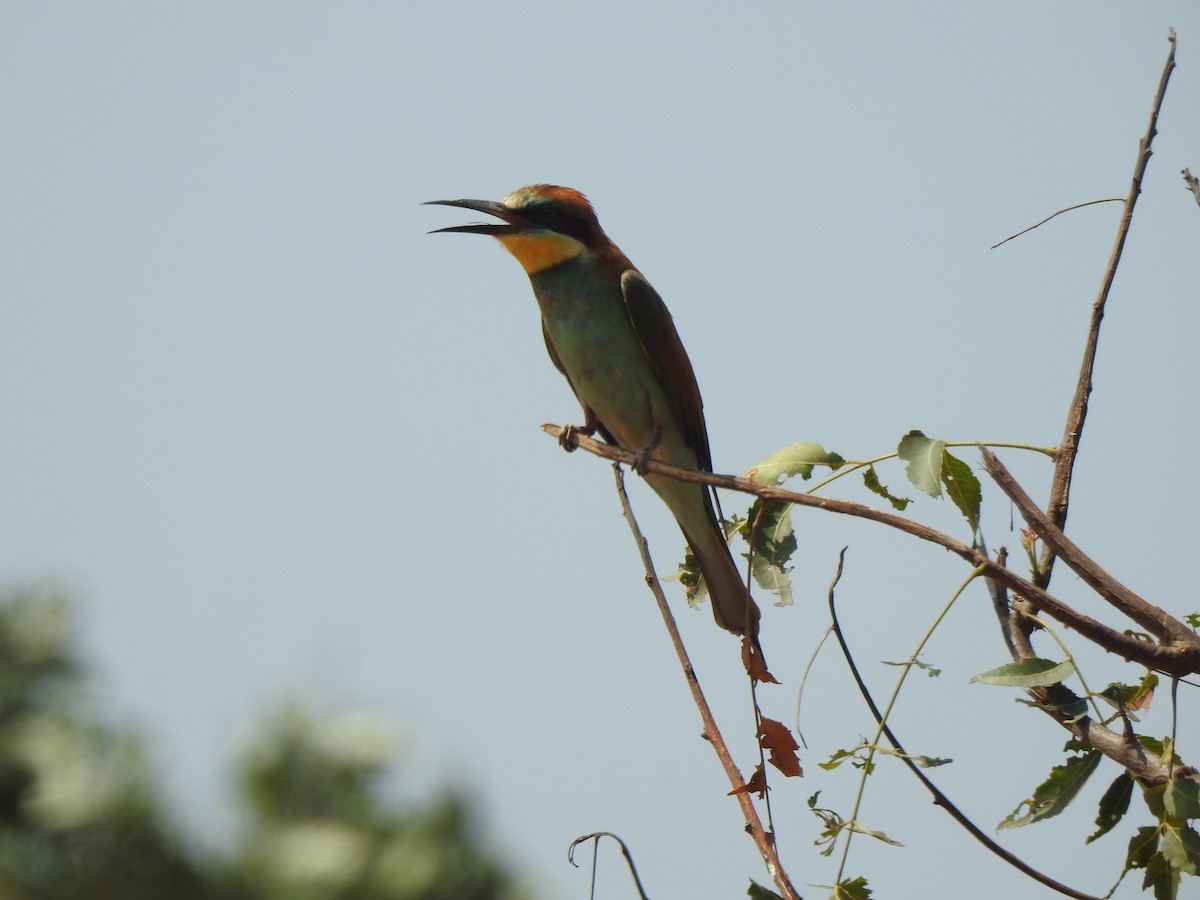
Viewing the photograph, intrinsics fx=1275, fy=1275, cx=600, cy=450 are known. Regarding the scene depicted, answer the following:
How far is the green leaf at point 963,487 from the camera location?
2.09 metres

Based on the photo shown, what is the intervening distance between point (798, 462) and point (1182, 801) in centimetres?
85

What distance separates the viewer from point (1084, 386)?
2.15 meters

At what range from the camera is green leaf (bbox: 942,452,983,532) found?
2.09 meters

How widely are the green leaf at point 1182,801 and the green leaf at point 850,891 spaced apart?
451 millimetres

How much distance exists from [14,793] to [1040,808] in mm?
1555

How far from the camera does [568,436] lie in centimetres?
435

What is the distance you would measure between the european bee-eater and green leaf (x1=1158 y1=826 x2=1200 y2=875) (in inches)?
105

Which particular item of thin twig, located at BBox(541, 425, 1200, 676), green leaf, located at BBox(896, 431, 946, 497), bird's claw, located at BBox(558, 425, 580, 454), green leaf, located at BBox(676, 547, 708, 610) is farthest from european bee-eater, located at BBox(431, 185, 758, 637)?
thin twig, located at BBox(541, 425, 1200, 676)

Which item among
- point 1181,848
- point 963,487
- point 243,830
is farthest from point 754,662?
point 243,830

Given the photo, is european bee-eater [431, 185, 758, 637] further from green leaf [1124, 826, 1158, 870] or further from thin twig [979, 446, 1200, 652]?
green leaf [1124, 826, 1158, 870]

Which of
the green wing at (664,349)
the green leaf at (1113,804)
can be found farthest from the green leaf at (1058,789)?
the green wing at (664,349)

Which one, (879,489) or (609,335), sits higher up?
(609,335)

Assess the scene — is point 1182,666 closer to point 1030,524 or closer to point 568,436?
point 1030,524

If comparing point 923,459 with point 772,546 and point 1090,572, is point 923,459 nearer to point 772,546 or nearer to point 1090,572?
point 1090,572
